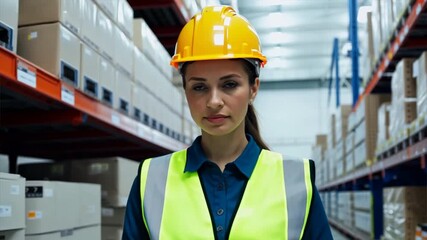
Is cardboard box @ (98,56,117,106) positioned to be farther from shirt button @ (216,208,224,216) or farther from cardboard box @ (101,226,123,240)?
shirt button @ (216,208,224,216)

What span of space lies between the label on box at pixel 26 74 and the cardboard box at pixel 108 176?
1.42m

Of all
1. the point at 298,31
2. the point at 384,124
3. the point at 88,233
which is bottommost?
the point at 88,233

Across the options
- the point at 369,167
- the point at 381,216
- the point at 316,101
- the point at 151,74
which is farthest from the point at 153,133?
the point at 316,101

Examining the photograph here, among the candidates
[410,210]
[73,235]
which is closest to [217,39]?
[73,235]

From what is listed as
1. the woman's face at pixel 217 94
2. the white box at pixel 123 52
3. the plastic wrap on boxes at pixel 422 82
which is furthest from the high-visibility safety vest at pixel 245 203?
the plastic wrap on boxes at pixel 422 82

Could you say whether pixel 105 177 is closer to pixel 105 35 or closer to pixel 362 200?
pixel 105 35

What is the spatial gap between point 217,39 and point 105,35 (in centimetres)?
184

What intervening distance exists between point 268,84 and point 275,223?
18.3 m

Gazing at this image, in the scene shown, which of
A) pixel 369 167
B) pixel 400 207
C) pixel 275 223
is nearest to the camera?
pixel 275 223

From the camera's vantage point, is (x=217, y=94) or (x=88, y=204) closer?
(x=217, y=94)

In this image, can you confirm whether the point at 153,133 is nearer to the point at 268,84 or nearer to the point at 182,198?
the point at 182,198

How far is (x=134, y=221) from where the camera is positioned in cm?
141

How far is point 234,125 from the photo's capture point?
1.42 m

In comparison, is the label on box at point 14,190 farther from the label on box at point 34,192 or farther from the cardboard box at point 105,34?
the cardboard box at point 105,34
